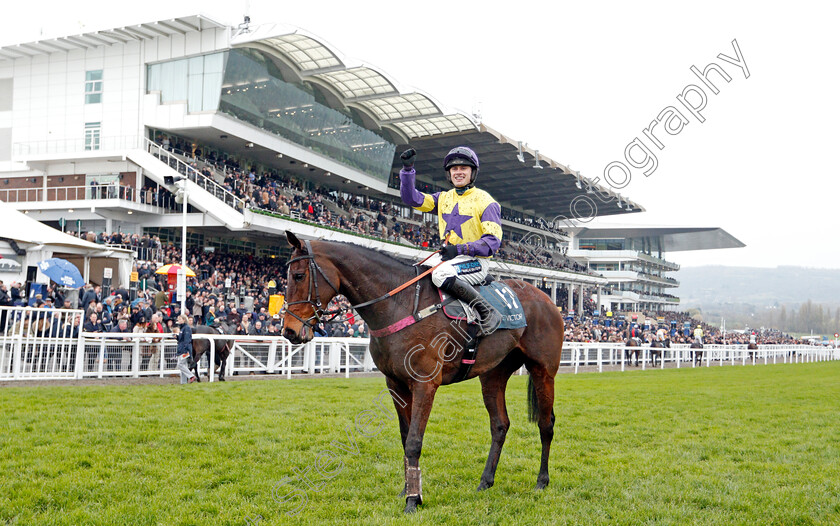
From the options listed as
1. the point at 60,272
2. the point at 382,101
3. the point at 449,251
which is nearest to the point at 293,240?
the point at 449,251

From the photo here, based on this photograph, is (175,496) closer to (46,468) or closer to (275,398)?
(46,468)

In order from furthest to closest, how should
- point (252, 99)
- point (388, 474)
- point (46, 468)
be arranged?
point (252, 99) → point (388, 474) → point (46, 468)

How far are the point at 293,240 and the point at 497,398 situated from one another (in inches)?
80.5

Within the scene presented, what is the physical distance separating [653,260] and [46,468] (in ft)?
249

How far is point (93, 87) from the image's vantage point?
29.0 metres

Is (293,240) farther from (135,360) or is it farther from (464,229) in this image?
(135,360)

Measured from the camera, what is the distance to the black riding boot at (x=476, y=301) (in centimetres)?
458

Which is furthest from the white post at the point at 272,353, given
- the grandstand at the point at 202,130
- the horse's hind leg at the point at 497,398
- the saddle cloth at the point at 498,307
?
the grandstand at the point at 202,130

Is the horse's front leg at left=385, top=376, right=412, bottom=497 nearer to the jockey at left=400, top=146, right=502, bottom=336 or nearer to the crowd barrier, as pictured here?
the jockey at left=400, top=146, right=502, bottom=336

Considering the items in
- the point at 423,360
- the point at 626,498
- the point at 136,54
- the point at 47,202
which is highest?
the point at 136,54

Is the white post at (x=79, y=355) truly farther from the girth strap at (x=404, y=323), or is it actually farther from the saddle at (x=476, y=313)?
the saddle at (x=476, y=313)

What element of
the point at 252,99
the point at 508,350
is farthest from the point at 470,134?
the point at 508,350

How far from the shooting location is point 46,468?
15.4 feet

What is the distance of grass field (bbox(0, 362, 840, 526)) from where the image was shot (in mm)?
4059
